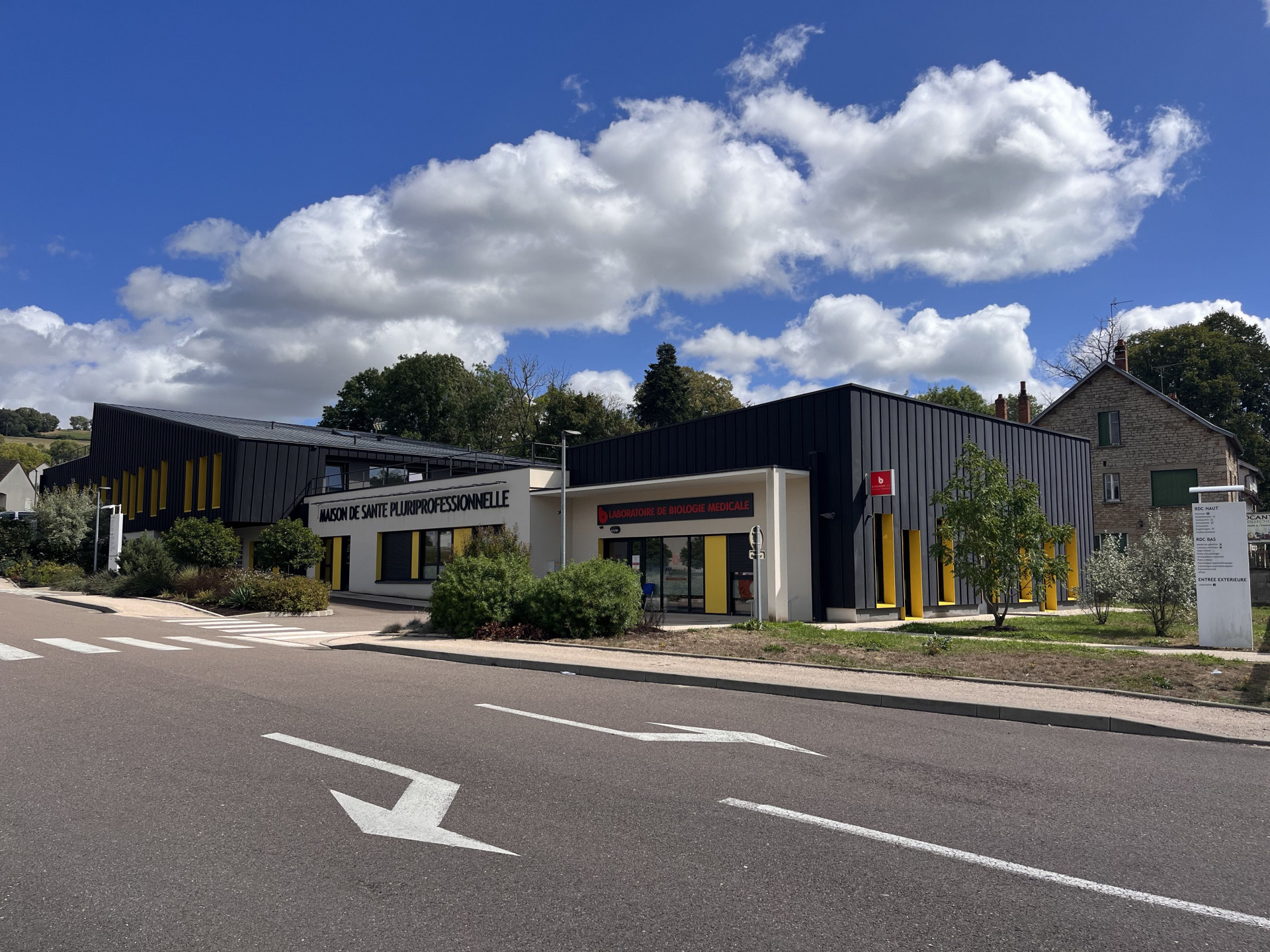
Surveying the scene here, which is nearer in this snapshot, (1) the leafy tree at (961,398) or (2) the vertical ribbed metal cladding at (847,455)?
(2) the vertical ribbed metal cladding at (847,455)

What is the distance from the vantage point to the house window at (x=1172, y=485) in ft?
124

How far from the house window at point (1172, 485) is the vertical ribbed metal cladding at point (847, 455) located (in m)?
12.3

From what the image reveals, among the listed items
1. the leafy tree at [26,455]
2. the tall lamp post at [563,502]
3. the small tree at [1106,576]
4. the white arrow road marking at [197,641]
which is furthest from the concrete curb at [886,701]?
the leafy tree at [26,455]

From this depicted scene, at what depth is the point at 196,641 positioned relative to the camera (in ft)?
59.1

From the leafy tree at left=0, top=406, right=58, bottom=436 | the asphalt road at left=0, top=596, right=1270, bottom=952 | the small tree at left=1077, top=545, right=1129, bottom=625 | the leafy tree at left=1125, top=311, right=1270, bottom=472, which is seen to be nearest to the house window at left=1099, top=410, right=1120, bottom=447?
the leafy tree at left=1125, top=311, right=1270, bottom=472

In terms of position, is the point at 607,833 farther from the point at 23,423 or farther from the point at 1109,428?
the point at 23,423

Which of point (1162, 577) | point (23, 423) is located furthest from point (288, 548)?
point (23, 423)

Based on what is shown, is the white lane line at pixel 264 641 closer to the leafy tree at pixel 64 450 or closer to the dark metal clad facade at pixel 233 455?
the dark metal clad facade at pixel 233 455

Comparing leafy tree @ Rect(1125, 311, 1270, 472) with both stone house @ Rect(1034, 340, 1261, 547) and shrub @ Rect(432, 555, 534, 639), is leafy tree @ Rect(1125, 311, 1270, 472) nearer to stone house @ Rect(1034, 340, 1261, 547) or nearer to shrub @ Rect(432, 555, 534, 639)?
stone house @ Rect(1034, 340, 1261, 547)

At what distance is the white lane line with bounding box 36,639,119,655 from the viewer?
15.0 m

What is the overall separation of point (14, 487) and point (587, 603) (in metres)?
99.6

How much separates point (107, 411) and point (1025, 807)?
63.0 metres

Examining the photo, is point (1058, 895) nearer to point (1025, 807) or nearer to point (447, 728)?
point (1025, 807)

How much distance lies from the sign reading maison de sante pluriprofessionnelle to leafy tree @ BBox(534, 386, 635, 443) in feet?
70.3
